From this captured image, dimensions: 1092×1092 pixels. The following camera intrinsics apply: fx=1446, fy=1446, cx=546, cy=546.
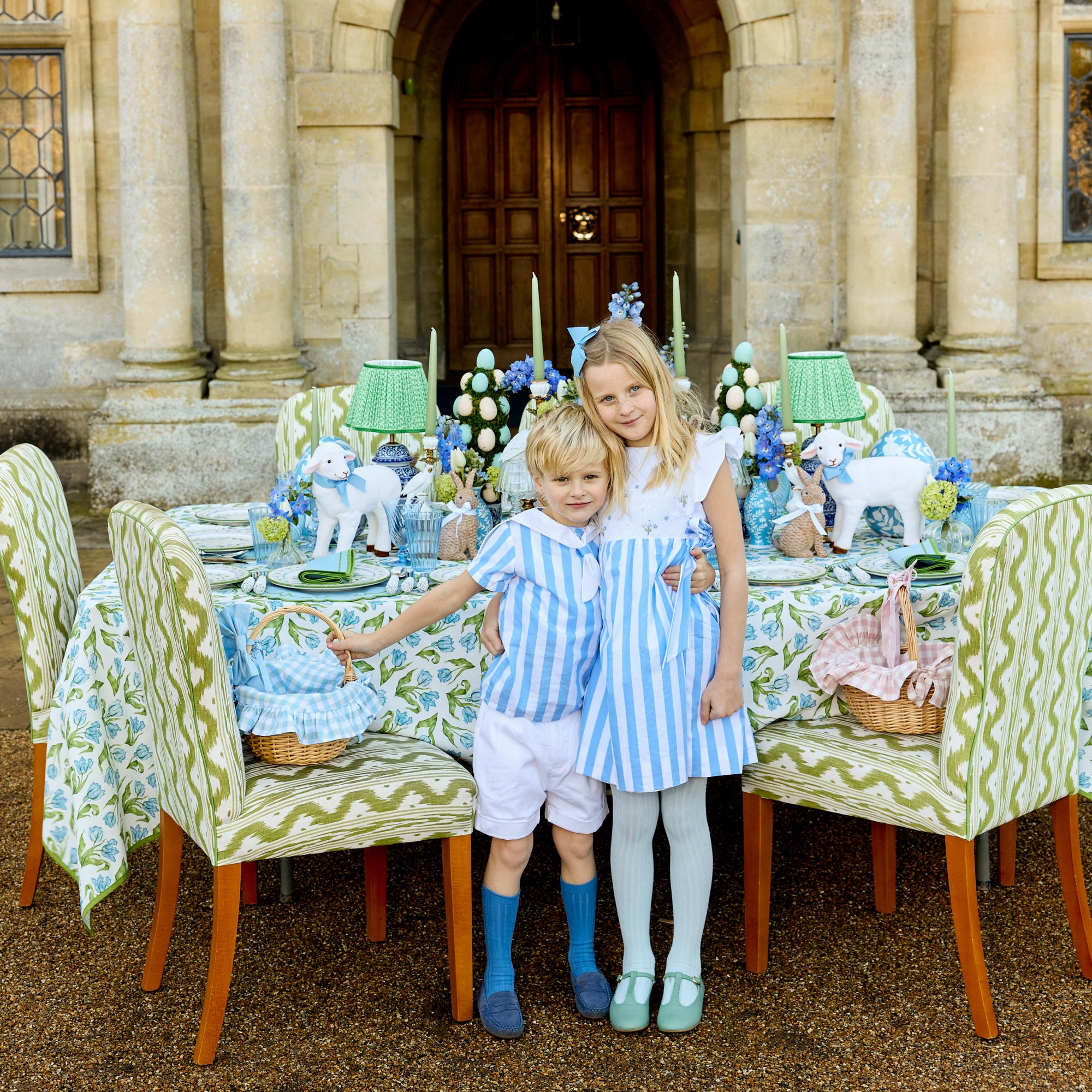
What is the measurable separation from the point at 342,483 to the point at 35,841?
1071 mm

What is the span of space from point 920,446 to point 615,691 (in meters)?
1.23

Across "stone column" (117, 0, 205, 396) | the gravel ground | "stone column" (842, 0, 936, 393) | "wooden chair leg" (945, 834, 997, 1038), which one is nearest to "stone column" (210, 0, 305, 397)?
"stone column" (117, 0, 205, 396)

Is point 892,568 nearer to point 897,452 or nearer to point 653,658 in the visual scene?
point 897,452

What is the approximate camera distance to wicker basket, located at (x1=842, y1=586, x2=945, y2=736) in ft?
9.18

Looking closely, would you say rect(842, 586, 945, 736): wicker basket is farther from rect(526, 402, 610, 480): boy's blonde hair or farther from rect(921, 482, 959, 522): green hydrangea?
rect(526, 402, 610, 480): boy's blonde hair

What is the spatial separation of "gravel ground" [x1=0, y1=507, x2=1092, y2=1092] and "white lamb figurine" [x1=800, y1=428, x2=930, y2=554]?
0.79 metres

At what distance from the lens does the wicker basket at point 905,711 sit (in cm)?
280

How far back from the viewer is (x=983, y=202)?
23.5 feet

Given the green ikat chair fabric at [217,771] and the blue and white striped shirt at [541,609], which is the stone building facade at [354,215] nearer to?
the green ikat chair fabric at [217,771]

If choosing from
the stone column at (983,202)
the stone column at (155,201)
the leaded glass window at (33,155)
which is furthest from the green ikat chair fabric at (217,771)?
the leaded glass window at (33,155)

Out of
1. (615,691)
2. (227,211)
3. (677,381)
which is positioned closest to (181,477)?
(227,211)

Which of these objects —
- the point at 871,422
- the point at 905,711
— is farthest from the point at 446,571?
the point at 871,422

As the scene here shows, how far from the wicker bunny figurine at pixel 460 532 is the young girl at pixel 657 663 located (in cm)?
73

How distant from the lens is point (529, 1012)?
2.77 metres
